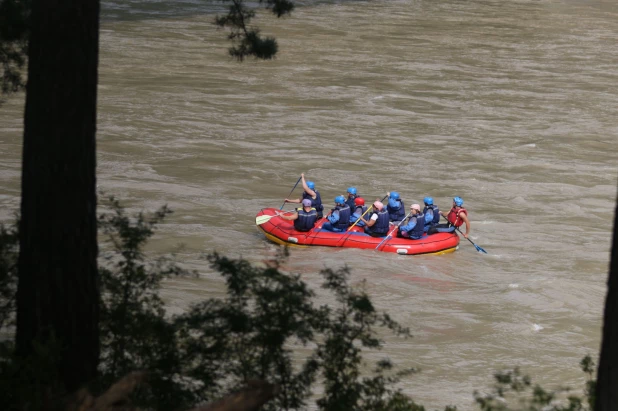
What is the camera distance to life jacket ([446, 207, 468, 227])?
16.1 m

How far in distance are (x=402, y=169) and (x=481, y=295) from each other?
22.6 ft

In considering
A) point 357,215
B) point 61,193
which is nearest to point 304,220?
point 357,215

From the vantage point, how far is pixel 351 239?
1566 centimetres

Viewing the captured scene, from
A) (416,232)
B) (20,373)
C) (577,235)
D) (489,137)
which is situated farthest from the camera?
(489,137)

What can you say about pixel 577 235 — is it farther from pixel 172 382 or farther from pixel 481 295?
pixel 172 382

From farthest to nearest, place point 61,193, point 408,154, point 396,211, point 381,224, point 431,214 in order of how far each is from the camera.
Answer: point 408,154 → point 396,211 → point 431,214 → point 381,224 → point 61,193

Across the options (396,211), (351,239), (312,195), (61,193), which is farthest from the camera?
(396,211)

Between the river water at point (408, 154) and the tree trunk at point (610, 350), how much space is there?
4.56 m

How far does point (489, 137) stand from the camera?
24406mm

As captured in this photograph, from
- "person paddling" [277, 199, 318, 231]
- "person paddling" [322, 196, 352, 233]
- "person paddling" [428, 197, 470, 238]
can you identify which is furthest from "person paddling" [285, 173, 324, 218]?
"person paddling" [428, 197, 470, 238]

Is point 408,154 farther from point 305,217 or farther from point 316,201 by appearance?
point 305,217

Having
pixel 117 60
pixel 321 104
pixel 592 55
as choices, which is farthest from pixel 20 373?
pixel 592 55

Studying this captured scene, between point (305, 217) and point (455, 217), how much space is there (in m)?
2.55

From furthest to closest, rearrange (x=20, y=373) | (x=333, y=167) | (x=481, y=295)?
(x=333, y=167), (x=481, y=295), (x=20, y=373)
